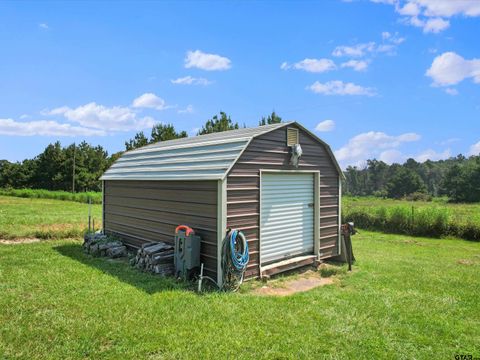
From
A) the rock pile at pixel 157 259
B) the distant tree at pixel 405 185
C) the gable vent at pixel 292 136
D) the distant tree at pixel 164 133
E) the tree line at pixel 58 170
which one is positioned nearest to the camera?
the rock pile at pixel 157 259

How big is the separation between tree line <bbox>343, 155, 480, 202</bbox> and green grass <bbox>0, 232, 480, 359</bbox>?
25.1 metres

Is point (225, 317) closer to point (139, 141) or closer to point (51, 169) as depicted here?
point (139, 141)

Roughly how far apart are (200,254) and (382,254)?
5.72 m

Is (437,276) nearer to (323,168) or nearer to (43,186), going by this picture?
(323,168)

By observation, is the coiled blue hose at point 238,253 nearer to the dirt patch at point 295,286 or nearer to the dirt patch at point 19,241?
the dirt patch at point 295,286

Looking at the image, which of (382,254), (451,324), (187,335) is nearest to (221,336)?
(187,335)

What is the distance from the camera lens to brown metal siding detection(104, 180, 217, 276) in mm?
5902

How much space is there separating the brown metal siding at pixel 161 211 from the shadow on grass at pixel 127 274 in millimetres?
648

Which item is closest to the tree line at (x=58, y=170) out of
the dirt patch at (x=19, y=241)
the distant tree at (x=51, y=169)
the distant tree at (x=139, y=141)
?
the distant tree at (x=51, y=169)

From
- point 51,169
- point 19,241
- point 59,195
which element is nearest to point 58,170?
point 51,169

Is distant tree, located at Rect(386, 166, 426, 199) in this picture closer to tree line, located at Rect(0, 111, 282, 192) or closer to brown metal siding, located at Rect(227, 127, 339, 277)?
tree line, located at Rect(0, 111, 282, 192)

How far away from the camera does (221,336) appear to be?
390 cm

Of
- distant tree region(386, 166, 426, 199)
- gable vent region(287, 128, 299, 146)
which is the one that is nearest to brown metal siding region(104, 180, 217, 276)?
gable vent region(287, 128, 299, 146)

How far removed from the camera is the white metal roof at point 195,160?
236 inches
